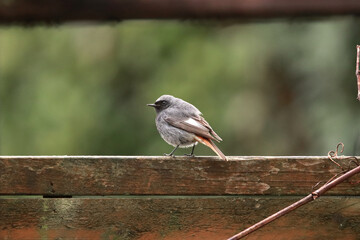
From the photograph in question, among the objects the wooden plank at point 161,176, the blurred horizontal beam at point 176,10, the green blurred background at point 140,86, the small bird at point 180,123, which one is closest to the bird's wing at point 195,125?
the small bird at point 180,123

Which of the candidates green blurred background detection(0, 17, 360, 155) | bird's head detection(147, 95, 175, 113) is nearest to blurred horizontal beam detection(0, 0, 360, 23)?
bird's head detection(147, 95, 175, 113)

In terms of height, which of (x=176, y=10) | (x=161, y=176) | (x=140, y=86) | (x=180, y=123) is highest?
(x=176, y=10)

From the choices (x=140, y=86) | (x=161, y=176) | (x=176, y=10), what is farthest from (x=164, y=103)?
(x=140, y=86)

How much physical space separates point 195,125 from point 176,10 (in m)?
2.15

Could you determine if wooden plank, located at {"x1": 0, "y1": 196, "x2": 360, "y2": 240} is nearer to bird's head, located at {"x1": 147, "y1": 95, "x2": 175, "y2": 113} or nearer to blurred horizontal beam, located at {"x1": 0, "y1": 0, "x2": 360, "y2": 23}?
blurred horizontal beam, located at {"x1": 0, "y1": 0, "x2": 360, "y2": 23}

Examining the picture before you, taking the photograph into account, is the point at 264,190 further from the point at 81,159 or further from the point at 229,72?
the point at 229,72

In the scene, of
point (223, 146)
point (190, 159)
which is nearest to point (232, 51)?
point (223, 146)

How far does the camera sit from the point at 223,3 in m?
1.83

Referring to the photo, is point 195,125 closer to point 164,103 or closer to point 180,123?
point 180,123

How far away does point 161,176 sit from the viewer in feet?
8.04

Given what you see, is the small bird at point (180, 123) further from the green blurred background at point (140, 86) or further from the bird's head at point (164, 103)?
the green blurred background at point (140, 86)

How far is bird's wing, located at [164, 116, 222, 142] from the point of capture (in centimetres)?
379

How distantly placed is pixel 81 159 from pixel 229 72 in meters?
7.45

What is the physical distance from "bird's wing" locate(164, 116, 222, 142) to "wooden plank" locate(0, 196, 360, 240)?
1235 millimetres
